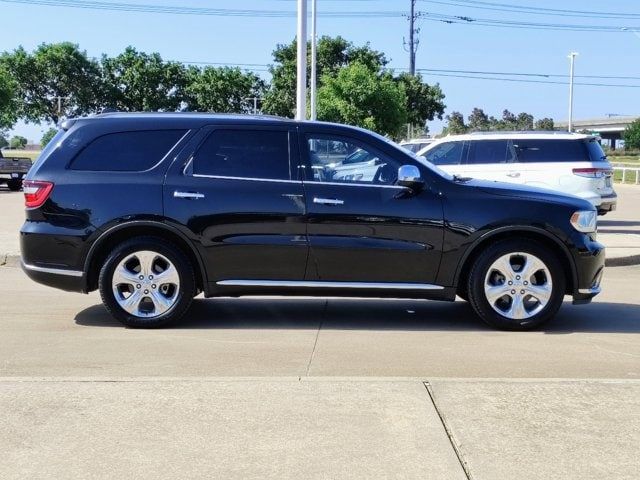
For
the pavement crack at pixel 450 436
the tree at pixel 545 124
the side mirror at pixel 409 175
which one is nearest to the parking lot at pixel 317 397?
the pavement crack at pixel 450 436

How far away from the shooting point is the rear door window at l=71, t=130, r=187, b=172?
7.08m

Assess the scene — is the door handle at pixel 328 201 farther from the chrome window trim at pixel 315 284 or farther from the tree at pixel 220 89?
the tree at pixel 220 89

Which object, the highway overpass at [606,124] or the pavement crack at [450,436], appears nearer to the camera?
the pavement crack at [450,436]

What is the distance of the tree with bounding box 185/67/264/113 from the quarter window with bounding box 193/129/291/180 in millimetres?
63816

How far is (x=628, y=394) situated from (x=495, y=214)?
2304mm

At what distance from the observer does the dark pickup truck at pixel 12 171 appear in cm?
3013

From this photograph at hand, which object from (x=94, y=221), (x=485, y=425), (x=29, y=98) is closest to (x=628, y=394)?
(x=485, y=425)

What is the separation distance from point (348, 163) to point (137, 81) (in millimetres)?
64480

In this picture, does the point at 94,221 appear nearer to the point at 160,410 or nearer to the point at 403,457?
the point at 160,410

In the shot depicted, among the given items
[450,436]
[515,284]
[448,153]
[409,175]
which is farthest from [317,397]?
[448,153]

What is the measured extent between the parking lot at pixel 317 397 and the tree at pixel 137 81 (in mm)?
63113

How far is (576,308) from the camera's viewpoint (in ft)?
27.7

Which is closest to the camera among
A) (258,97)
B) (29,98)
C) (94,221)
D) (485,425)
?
(485,425)

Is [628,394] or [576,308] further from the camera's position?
[576,308]
